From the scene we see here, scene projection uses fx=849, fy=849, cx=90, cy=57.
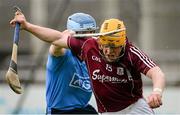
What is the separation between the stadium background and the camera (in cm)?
1069

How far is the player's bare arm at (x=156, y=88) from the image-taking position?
5.64 m

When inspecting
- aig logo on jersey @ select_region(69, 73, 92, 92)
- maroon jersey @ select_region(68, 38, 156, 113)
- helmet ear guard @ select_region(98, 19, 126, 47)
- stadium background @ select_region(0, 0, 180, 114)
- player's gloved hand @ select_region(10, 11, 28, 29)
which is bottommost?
stadium background @ select_region(0, 0, 180, 114)

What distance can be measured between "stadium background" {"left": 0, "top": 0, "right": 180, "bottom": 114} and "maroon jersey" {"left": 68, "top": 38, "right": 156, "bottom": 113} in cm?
386

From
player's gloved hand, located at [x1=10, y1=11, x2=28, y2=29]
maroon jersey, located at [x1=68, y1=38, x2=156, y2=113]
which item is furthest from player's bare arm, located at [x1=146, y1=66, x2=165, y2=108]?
player's gloved hand, located at [x1=10, y1=11, x2=28, y2=29]

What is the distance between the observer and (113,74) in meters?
6.26

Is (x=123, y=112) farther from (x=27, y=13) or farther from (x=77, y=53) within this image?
(x=27, y=13)

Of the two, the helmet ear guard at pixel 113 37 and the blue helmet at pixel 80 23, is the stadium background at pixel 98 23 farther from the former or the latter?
the helmet ear guard at pixel 113 37

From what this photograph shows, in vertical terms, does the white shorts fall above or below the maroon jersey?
below

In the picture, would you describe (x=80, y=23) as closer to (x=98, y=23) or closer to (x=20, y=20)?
(x=20, y=20)

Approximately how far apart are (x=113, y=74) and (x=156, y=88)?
0.53 m

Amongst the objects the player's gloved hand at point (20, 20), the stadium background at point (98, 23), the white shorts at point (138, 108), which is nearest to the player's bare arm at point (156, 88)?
the white shorts at point (138, 108)

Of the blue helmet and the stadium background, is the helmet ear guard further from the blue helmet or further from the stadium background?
the stadium background

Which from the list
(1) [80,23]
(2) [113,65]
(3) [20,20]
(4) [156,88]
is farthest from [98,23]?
(4) [156,88]

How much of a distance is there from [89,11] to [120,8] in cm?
133
